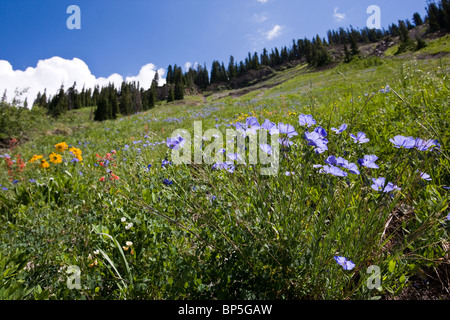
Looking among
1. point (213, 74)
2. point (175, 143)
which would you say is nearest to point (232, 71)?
point (213, 74)

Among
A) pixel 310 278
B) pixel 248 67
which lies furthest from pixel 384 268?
pixel 248 67

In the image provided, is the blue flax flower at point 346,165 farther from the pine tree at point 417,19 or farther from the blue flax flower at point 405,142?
the pine tree at point 417,19

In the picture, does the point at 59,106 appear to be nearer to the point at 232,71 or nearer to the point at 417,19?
the point at 232,71

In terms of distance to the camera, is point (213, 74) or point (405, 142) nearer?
point (405, 142)

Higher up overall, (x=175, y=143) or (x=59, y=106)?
(x=59, y=106)

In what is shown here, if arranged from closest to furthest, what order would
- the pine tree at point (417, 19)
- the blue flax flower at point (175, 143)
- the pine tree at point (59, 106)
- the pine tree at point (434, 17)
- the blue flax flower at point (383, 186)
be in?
the blue flax flower at point (383, 186) < the blue flax flower at point (175, 143) < the pine tree at point (59, 106) < the pine tree at point (434, 17) < the pine tree at point (417, 19)

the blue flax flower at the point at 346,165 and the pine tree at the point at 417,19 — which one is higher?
the pine tree at the point at 417,19

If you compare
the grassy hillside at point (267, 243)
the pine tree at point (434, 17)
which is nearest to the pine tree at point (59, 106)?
the grassy hillside at point (267, 243)

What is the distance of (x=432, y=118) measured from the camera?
216cm

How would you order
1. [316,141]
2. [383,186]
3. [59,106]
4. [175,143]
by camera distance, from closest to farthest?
[383,186], [316,141], [175,143], [59,106]

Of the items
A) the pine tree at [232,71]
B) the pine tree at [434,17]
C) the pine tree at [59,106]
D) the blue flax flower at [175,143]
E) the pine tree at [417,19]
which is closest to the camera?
the blue flax flower at [175,143]

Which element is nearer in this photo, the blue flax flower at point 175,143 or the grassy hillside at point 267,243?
the grassy hillside at point 267,243
